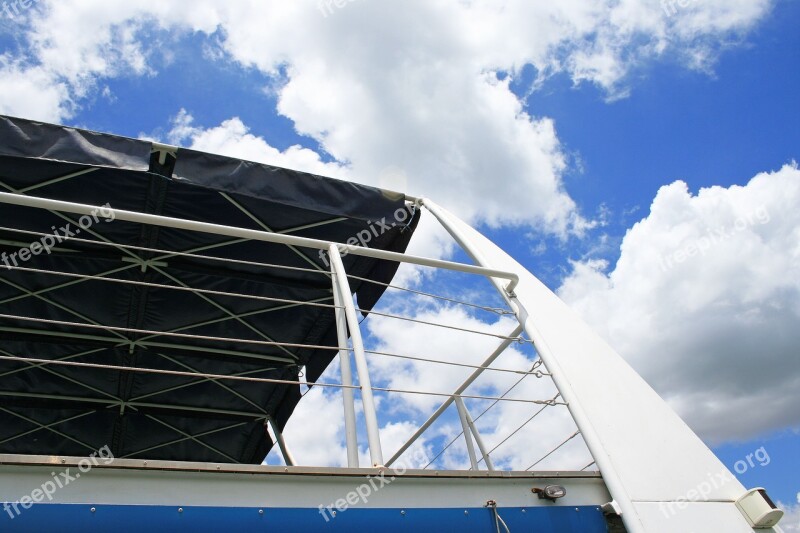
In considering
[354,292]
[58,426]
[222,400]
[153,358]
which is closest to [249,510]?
[354,292]

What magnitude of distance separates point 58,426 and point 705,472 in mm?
7998

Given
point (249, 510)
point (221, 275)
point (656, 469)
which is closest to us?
point (249, 510)

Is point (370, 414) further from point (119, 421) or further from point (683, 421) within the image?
point (119, 421)

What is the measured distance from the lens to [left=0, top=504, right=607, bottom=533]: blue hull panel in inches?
66.9

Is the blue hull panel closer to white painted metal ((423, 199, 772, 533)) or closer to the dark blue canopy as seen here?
white painted metal ((423, 199, 772, 533))

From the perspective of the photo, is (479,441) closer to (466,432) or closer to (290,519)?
(466,432)

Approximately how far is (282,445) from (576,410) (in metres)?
5.31

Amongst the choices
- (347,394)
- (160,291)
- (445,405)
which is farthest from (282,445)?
(347,394)

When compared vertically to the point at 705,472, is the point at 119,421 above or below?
above

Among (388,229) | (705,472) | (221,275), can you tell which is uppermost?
(221,275)

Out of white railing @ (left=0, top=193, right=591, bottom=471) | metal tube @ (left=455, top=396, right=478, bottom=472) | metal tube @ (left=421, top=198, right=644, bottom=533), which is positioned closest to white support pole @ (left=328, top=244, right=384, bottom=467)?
white railing @ (left=0, top=193, right=591, bottom=471)

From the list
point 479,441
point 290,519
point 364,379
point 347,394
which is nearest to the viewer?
point 290,519

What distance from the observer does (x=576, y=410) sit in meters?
2.82

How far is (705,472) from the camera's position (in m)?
2.74
